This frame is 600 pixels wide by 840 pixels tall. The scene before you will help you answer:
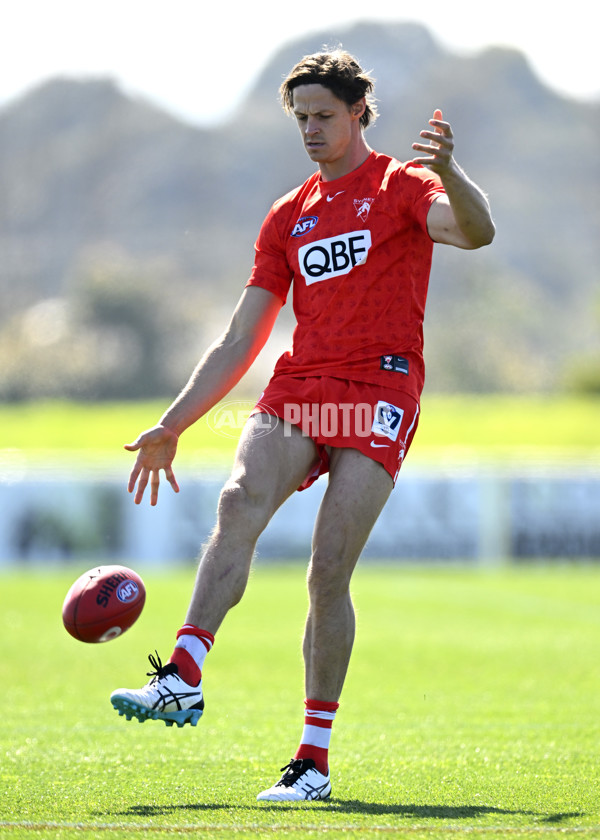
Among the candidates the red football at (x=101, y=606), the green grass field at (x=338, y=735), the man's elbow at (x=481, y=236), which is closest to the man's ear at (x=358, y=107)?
the man's elbow at (x=481, y=236)

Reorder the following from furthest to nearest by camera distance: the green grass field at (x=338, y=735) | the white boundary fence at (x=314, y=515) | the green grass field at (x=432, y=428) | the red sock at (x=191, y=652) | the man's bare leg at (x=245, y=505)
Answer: the green grass field at (x=432, y=428) → the white boundary fence at (x=314, y=515) → the man's bare leg at (x=245, y=505) → the red sock at (x=191, y=652) → the green grass field at (x=338, y=735)

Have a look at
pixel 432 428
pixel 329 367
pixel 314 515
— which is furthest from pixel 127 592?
pixel 432 428

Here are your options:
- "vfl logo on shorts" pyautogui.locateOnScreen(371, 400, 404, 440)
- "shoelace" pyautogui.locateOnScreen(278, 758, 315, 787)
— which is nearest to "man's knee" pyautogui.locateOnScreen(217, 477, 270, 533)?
"vfl logo on shorts" pyautogui.locateOnScreen(371, 400, 404, 440)

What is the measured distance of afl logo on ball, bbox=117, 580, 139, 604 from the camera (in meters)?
4.81

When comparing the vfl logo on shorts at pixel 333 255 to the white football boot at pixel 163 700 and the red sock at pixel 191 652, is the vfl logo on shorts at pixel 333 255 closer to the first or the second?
the red sock at pixel 191 652

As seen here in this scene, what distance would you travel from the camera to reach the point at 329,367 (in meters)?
4.65

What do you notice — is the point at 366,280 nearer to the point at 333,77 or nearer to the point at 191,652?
the point at 333,77

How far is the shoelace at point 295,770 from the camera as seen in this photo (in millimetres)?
4395

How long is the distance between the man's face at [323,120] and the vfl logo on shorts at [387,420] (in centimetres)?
94

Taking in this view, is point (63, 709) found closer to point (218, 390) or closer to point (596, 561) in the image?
point (218, 390)

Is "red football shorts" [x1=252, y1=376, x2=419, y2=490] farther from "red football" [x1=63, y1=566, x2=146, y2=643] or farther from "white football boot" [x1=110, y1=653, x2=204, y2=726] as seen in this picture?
"white football boot" [x1=110, y1=653, x2=204, y2=726]

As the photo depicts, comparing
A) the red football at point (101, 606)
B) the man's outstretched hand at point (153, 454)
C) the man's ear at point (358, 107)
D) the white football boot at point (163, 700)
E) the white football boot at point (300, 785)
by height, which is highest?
the man's ear at point (358, 107)

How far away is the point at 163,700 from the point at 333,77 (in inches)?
89.6

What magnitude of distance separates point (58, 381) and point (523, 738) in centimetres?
5994
